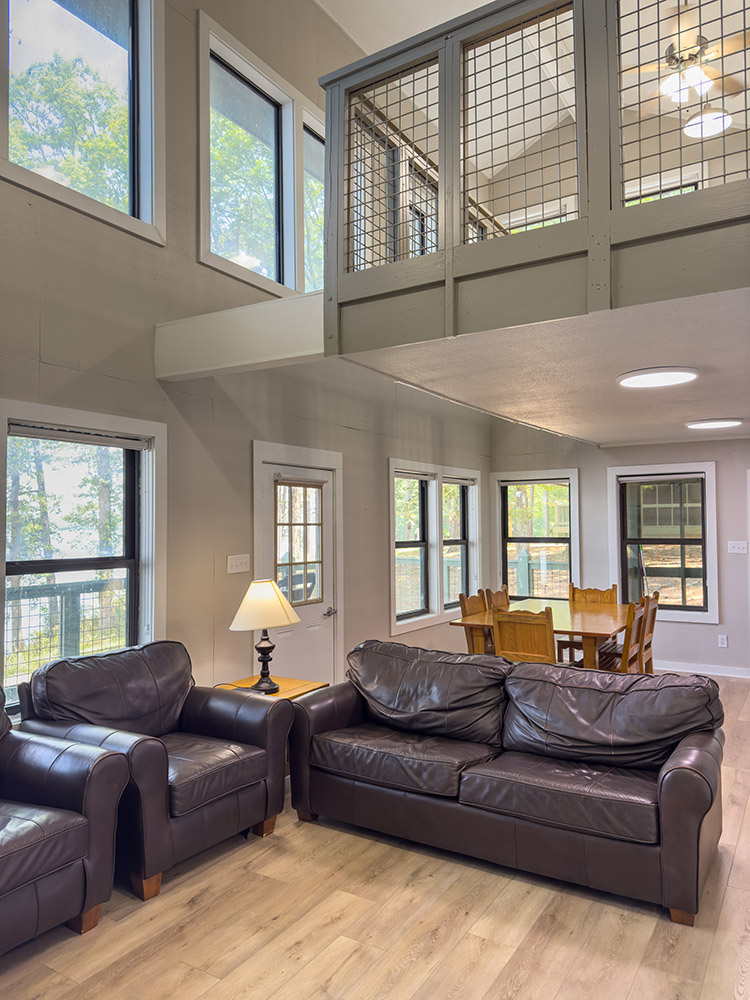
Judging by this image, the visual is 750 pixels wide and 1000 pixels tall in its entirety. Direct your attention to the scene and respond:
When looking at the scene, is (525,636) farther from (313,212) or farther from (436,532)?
(313,212)

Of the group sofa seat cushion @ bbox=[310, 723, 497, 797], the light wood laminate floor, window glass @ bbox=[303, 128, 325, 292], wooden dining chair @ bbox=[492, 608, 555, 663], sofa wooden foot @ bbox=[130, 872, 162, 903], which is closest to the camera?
the light wood laminate floor

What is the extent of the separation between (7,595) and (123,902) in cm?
147

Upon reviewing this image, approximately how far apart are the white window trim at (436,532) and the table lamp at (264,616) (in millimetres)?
2169

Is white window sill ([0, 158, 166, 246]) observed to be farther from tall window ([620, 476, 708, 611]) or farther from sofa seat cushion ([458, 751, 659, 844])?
tall window ([620, 476, 708, 611])

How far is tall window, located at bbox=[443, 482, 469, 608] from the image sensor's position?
718 cm

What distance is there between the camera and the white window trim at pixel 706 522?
681cm

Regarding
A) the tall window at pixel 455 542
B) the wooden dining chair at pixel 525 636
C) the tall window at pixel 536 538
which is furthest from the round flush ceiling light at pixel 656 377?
the tall window at pixel 536 538

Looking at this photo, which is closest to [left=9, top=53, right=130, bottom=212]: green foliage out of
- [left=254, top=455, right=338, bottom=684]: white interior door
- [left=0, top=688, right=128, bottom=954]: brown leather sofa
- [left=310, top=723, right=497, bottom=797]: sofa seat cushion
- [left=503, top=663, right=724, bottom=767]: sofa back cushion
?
[left=254, top=455, right=338, bottom=684]: white interior door

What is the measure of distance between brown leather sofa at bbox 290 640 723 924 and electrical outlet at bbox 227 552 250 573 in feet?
3.69

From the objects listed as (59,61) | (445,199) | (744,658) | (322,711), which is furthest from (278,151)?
(744,658)

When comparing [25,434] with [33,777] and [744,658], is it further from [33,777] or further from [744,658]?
[744,658]

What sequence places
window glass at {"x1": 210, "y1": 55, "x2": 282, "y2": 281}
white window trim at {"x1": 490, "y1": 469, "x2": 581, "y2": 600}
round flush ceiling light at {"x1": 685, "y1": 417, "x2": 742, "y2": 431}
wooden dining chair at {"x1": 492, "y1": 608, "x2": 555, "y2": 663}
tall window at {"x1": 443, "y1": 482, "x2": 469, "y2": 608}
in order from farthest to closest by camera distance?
white window trim at {"x1": 490, "y1": 469, "x2": 581, "y2": 600} < tall window at {"x1": 443, "y1": 482, "x2": 469, "y2": 608} < round flush ceiling light at {"x1": 685, "y1": 417, "x2": 742, "y2": 431} < window glass at {"x1": 210, "y1": 55, "x2": 282, "y2": 281} < wooden dining chair at {"x1": 492, "y1": 608, "x2": 555, "y2": 663}

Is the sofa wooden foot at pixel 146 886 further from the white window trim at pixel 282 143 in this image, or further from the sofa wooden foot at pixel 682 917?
the white window trim at pixel 282 143

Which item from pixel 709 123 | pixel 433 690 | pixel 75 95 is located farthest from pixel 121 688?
pixel 709 123
